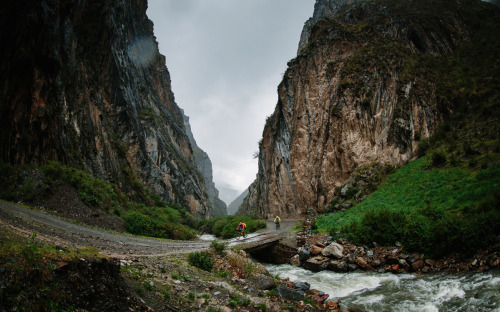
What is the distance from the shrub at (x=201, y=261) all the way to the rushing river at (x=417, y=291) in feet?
16.7

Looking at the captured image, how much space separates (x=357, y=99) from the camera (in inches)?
1379

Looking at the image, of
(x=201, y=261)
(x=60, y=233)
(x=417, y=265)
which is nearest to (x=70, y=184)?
(x=60, y=233)

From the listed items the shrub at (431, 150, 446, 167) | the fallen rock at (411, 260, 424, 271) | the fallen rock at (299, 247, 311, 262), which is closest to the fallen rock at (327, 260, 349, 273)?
the fallen rock at (299, 247, 311, 262)

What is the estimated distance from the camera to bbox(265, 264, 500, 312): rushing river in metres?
8.03

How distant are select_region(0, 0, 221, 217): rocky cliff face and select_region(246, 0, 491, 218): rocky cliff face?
1065 inches

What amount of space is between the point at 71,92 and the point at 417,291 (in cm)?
3194

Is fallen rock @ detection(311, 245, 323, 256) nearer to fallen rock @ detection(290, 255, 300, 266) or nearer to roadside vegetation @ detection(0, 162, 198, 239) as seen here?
fallen rock @ detection(290, 255, 300, 266)

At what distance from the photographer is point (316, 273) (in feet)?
45.7

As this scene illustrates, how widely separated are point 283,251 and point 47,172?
60.2 ft

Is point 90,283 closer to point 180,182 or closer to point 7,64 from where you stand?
point 7,64

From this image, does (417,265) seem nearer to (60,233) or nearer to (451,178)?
(451,178)

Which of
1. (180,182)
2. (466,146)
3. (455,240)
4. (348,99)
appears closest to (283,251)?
(455,240)

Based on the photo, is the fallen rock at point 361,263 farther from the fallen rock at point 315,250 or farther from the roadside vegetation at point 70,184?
the roadside vegetation at point 70,184

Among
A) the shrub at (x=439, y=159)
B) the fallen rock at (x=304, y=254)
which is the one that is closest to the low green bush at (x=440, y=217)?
the shrub at (x=439, y=159)
